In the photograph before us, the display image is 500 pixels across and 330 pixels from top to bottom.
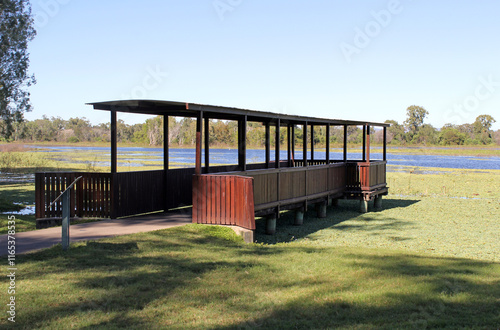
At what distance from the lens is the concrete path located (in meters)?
8.04

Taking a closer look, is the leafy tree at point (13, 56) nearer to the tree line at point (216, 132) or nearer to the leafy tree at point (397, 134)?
the tree line at point (216, 132)

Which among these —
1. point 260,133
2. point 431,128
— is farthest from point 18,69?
point 431,128

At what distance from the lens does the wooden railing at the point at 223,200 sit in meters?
10.1

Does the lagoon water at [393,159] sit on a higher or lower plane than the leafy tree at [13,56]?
lower

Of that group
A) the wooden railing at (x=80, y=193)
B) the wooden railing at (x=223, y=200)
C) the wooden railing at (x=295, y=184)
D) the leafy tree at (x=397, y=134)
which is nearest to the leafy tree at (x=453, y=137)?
the leafy tree at (x=397, y=134)

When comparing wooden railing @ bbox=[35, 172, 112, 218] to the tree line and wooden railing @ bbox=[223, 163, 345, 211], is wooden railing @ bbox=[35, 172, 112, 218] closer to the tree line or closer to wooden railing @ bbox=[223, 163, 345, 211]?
wooden railing @ bbox=[223, 163, 345, 211]

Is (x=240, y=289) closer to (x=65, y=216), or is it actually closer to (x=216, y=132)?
(x=65, y=216)

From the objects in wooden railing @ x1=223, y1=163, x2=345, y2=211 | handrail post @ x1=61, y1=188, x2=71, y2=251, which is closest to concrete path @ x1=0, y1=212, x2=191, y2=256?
handrail post @ x1=61, y1=188, x2=71, y2=251

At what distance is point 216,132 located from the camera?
110m

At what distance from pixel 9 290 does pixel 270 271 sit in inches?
133

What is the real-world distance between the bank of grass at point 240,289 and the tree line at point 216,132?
8768 cm

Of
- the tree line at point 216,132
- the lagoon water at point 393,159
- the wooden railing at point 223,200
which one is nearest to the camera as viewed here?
the wooden railing at point 223,200

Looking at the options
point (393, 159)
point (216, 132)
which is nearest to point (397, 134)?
point (216, 132)

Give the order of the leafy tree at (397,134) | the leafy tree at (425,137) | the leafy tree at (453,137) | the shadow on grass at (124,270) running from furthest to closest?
the leafy tree at (397,134) < the leafy tree at (425,137) < the leafy tree at (453,137) < the shadow on grass at (124,270)
